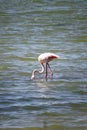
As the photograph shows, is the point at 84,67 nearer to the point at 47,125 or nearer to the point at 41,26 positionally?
the point at 47,125

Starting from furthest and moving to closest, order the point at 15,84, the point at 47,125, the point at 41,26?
the point at 41,26 < the point at 15,84 < the point at 47,125

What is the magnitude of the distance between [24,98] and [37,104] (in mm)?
557

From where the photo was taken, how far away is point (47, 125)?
395 inches

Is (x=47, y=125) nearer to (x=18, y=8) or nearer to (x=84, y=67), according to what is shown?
(x=84, y=67)

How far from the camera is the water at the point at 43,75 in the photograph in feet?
34.6

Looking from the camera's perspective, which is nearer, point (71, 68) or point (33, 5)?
point (71, 68)

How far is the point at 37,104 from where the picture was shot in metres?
11.5

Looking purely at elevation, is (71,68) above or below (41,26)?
below

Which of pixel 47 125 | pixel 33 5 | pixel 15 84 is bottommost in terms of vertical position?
pixel 47 125

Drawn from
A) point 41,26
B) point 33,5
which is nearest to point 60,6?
point 33,5

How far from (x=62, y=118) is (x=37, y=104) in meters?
1.12

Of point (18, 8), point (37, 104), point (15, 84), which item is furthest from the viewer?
point (18, 8)

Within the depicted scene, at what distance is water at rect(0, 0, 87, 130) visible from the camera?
34.6 ft

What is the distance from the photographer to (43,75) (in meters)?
14.3
